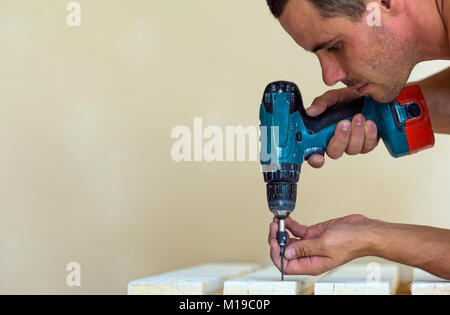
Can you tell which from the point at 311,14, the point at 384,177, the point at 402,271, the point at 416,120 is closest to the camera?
the point at 311,14

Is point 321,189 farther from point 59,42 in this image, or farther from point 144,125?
point 59,42

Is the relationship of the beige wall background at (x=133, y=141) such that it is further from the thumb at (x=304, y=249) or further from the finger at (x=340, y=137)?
the thumb at (x=304, y=249)

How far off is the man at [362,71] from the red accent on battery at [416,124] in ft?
0.19

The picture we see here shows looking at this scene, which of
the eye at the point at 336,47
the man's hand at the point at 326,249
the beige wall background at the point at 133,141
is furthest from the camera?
the beige wall background at the point at 133,141

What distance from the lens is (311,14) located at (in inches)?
56.0

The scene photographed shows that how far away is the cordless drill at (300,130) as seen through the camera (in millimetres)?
1429

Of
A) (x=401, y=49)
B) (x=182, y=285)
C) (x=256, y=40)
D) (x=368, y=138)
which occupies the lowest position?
(x=182, y=285)

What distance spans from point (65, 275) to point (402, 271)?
1241 mm

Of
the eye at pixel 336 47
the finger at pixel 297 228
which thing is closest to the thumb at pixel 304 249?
the finger at pixel 297 228

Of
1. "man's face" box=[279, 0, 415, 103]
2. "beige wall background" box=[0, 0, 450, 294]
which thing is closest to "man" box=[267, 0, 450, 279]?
"man's face" box=[279, 0, 415, 103]

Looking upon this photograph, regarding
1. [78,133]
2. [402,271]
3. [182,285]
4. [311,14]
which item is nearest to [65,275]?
[78,133]

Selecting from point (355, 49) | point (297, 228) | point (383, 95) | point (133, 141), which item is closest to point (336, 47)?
point (355, 49)

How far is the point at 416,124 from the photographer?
1582 millimetres

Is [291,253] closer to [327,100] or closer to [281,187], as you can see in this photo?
[281,187]
